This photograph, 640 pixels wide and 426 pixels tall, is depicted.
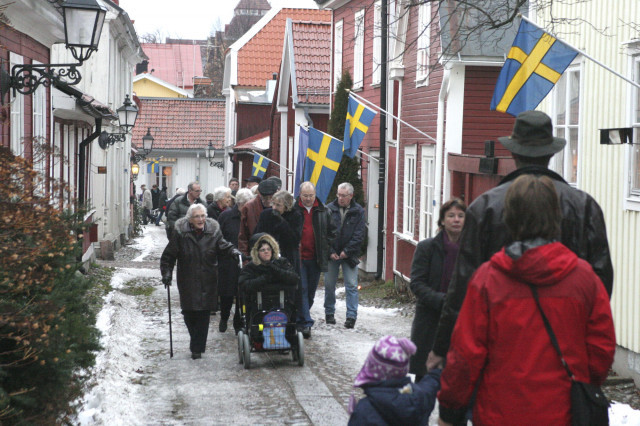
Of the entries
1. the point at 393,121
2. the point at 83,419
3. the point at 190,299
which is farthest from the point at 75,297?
the point at 393,121

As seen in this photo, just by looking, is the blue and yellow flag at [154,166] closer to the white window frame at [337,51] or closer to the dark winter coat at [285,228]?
the white window frame at [337,51]

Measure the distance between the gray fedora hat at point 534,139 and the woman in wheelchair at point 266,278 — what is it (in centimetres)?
473

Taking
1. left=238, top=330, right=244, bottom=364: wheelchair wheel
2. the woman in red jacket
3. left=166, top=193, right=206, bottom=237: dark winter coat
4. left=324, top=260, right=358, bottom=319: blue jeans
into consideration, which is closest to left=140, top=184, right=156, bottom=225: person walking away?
left=166, top=193, right=206, bottom=237: dark winter coat

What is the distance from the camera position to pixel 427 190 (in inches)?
585

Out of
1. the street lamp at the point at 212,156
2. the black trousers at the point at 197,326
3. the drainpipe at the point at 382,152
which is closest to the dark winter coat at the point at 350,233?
the black trousers at the point at 197,326

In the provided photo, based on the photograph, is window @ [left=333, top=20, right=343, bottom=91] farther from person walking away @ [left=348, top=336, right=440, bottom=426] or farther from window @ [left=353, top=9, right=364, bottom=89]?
person walking away @ [left=348, top=336, right=440, bottom=426]

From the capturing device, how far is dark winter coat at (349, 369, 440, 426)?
13.4ft

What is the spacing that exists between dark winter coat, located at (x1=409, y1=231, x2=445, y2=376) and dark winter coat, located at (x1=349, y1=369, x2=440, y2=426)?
64.8 inches

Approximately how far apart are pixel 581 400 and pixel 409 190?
12755 millimetres

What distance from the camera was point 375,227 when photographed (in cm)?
1819

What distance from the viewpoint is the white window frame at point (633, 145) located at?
818 centimetres

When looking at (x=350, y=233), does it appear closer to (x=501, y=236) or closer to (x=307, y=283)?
(x=307, y=283)

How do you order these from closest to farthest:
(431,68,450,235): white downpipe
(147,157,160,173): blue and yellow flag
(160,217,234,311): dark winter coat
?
1. (160,217,234,311): dark winter coat
2. (431,68,450,235): white downpipe
3. (147,157,160,173): blue and yellow flag

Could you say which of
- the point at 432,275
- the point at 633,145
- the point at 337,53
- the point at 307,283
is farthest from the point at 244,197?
the point at 337,53
